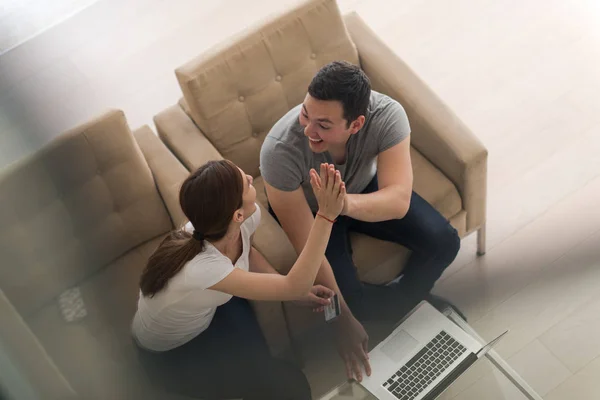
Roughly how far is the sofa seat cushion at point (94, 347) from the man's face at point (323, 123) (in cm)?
62

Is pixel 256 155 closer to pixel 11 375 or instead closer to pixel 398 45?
pixel 398 45

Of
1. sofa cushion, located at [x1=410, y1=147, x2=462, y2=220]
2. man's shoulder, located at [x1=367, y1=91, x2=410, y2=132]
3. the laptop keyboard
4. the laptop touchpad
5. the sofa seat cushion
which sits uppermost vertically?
the sofa seat cushion

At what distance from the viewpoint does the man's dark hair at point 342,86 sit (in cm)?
125

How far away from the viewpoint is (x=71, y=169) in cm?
70

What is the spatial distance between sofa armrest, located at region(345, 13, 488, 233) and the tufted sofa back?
0.25ft

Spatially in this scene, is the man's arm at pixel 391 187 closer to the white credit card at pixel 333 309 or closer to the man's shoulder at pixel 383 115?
the man's shoulder at pixel 383 115

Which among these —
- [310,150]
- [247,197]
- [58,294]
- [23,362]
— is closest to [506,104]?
[310,150]

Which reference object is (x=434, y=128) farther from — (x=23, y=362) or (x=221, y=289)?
(x=23, y=362)

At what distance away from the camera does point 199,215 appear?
3.76 feet

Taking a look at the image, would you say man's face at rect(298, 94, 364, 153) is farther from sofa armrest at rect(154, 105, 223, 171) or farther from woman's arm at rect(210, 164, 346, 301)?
sofa armrest at rect(154, 105, 223, 171)

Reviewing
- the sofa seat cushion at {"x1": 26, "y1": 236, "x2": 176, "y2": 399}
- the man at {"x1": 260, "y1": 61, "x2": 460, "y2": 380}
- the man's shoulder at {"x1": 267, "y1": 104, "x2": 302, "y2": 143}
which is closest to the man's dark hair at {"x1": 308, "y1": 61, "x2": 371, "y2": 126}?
the man at {"x1": 260, "y1": 61, "x2": 460, "y2": 380}

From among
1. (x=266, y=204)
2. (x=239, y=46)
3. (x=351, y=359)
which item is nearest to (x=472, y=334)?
(x=351, y=359)

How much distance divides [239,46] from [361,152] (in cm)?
39

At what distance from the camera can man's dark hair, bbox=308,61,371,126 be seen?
4.11ft
